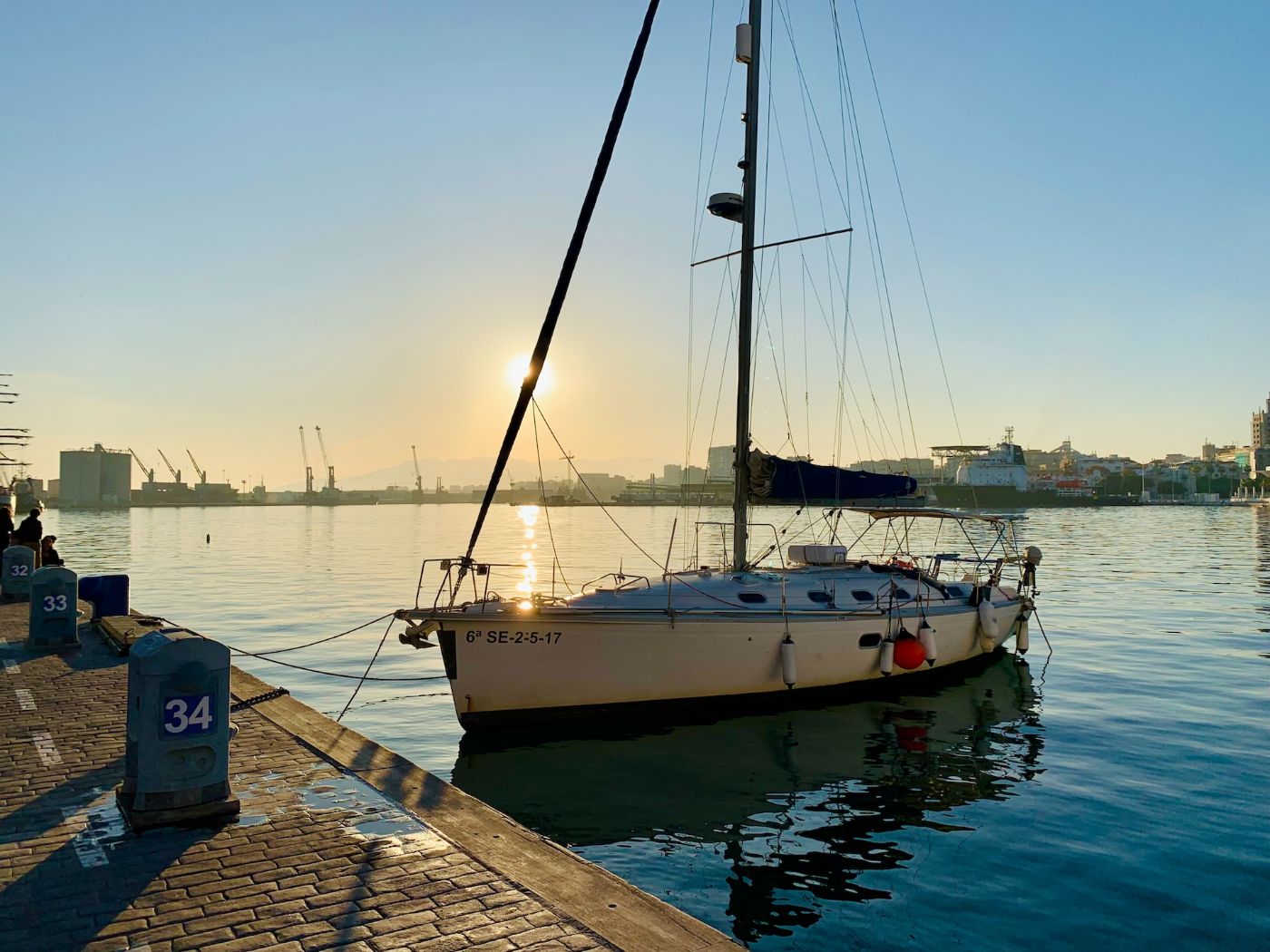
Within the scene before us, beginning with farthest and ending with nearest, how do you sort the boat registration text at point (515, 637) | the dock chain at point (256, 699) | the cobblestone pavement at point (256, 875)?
the boat registration text at point (515, 637)
the dock chain at point (256, 699)
the cobblestone pavement at point (256, 875)

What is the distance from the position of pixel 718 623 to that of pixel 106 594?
44.7ft

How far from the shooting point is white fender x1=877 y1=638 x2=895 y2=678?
674 inches

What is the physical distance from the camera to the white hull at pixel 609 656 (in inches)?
547

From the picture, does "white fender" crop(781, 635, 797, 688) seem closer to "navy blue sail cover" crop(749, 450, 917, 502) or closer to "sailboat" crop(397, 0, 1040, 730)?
"sailboat" crop(397, 0, 1040, 730)

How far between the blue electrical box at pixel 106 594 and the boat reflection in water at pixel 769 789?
10062 millimetres

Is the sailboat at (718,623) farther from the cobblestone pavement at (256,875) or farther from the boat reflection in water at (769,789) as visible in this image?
the cobblestone pavement at (256,875)

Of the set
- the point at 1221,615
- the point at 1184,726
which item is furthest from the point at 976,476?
the point at 1184,726

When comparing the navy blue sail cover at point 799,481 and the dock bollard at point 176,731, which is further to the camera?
the navy blue sail cover at point 799,481

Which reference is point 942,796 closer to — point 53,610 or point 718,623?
point 718,623

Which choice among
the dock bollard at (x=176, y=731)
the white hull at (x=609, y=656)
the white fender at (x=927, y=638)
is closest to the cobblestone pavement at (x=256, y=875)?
the dock bollard at (x=176, y=731)

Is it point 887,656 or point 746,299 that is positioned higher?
point 746,299

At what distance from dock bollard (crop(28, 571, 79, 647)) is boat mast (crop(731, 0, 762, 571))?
12.5 m

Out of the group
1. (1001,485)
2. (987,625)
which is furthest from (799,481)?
(1001,485)

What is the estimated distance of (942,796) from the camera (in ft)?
40.0
